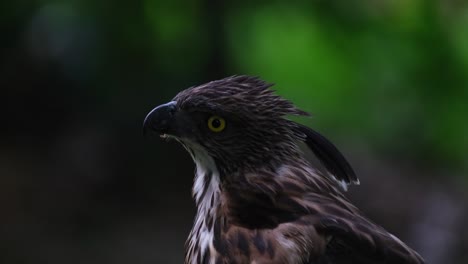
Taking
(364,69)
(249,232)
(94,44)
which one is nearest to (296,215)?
(249,232)

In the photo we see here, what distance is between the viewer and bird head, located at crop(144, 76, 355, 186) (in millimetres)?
3588

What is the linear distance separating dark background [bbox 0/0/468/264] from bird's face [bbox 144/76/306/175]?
3.84 meters

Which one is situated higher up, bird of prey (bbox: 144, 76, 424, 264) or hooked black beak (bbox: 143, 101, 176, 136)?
hooked black beak (bbox: 143, 101, 176, 136)

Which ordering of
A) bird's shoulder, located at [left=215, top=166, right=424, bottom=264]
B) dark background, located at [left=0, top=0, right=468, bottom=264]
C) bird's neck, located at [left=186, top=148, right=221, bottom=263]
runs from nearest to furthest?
1. bird's shoulder, located at [left=215, top=166, right=424, bottom=264]
2. bird's neck, located at [left=186, top=148, right=221, bottom=263]
3. dark background, located at [left=0, top=0, right=468, bottom=264]

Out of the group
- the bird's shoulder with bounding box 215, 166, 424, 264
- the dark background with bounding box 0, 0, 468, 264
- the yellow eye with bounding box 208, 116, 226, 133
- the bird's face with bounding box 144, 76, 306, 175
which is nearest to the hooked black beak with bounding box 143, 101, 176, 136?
the bird's face with bounding box 144, 76, 306, 175

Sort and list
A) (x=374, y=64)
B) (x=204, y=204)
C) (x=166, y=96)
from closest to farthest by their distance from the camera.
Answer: (x=204, y=204) → (x=166, y=96) → (x=374, y=64)

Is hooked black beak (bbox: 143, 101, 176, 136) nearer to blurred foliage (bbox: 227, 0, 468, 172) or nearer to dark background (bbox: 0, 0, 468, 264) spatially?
dark background (bbox: 0, 0, 468, 264)

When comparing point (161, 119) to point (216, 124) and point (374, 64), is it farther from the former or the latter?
point (374, 64)

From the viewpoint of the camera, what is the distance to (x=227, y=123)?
362 cm

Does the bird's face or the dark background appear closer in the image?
the bird's face

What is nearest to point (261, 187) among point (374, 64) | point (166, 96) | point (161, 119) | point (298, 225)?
point (298, 225)

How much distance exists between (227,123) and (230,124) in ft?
0.04

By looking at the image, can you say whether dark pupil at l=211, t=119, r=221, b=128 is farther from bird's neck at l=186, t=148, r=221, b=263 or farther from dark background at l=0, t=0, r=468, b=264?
dark background at l=0, t=0, r=468, b=264

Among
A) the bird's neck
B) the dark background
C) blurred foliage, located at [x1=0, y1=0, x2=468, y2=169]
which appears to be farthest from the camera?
the dark background
